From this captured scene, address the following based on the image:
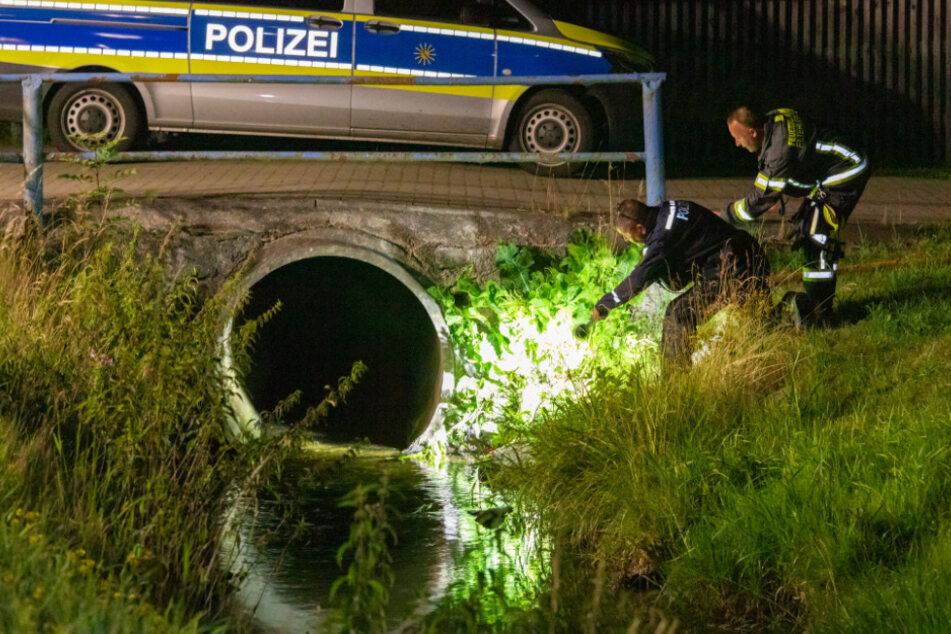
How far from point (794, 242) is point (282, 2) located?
14.5ft

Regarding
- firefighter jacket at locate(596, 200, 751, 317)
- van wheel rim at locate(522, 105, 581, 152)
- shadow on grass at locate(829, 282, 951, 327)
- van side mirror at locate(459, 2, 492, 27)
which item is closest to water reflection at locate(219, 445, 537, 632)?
firefighter jacket at locate(596, 200, 751, 317)

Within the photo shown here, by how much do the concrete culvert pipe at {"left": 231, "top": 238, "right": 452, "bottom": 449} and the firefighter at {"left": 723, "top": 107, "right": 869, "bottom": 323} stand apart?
2.39 metres

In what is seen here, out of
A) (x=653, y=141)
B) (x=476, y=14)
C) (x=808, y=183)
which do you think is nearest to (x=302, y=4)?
(x=476, y=14)

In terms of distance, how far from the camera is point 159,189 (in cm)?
896

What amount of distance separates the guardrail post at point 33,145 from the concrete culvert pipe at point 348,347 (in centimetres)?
151

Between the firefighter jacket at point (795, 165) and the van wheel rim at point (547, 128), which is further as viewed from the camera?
the van wheel rim at point (547, 128)

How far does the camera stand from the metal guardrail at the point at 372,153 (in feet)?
24.9

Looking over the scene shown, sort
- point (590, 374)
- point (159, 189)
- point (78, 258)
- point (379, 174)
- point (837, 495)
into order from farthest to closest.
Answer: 1. point (379, 174)
2. point (159, 189)
3. point (78, 258)
4. point (590, 374)
5. point (837, 495)

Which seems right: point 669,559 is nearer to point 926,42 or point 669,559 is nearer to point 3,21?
point 3,21

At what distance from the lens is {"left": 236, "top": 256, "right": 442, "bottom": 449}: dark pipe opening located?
395 inches

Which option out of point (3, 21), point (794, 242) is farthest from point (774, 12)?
point (3, 21)

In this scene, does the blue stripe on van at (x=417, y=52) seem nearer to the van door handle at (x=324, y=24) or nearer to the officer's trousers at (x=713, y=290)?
the van door handle at (x=324, y=24)

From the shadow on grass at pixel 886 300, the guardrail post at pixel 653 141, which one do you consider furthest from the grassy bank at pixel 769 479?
the guardrail post at pixel 653 141

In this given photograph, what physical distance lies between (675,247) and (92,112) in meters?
5.17
